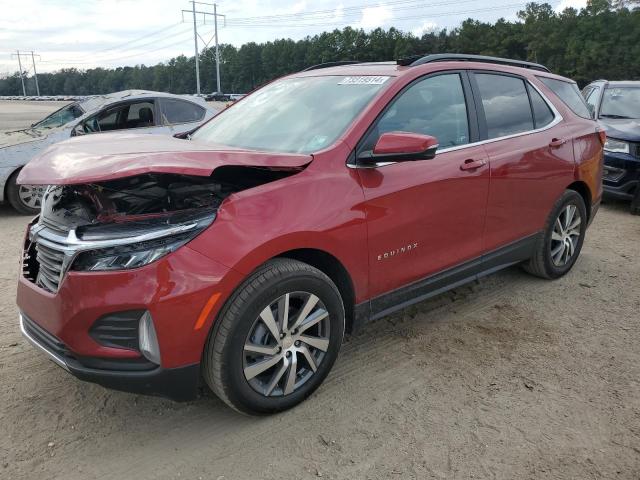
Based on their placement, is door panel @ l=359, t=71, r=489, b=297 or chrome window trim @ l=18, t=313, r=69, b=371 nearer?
chrome window trim @ l=18, t=313, r=69, b=371

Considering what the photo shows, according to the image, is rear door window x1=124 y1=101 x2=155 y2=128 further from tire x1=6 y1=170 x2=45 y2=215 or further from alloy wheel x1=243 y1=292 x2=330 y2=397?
alloy wheel x1=243 y1=292 x2=330 y2=397

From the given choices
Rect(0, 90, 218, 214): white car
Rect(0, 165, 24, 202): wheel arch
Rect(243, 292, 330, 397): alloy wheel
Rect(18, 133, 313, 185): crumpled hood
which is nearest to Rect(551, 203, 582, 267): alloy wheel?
Rect(243, 292, 330, 397): alloy wheel

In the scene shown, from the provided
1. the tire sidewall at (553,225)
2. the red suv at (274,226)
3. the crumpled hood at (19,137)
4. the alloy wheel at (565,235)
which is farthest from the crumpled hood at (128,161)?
the crumpled hood at (19,137)

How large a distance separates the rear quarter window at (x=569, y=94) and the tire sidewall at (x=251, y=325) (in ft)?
9.82

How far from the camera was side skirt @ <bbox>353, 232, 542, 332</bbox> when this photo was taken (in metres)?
3.11

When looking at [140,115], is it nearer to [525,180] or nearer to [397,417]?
[525,180]

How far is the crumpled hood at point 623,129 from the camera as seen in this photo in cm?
727

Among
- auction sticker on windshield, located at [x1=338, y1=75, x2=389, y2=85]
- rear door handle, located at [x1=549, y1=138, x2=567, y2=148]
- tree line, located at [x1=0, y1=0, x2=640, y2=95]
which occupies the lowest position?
rear door handle, located at [x1=549, y1=138, x2=567, y2=148]

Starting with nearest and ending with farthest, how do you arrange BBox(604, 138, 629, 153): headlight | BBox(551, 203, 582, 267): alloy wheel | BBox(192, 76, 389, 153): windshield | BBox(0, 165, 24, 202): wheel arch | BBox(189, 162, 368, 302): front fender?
1. BBox(189, 162, 368, 302): front fender
2. BBox(192, 76, 389, 153): windshield
3. BBox(551, 203, 582, 267): alloy wheel
4. BBox(0, 165, 24, 202): wheel arch
5. BBox(604, 138, 629, 153): headlight

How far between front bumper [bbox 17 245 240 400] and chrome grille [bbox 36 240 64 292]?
0.19 ft

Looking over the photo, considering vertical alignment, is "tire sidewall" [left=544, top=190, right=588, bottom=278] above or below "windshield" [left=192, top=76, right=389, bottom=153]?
below

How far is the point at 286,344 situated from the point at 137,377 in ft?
2.43

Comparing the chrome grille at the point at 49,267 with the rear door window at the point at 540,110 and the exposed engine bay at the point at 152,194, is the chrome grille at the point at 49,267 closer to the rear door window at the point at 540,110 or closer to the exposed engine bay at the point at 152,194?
the exposed engine bay at the point at 152,194

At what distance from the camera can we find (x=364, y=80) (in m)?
3.33
